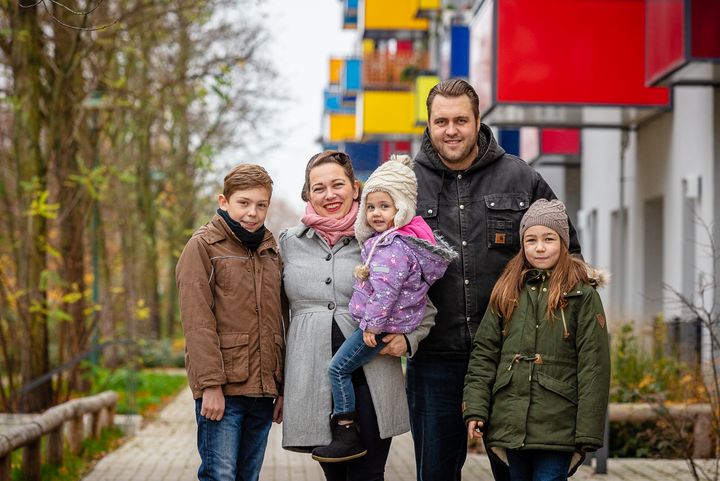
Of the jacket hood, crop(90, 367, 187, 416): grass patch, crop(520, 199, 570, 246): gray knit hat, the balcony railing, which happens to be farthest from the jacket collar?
the balcony railing

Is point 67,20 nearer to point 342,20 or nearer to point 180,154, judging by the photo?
point 180,154

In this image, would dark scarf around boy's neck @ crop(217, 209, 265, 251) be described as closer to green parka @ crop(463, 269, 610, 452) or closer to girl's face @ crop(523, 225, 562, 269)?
green parka @ crop(463, 269, 610, 452)

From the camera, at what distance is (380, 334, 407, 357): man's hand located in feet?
17.5

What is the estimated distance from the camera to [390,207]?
5348mm

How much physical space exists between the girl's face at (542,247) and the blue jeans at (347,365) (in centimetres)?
74

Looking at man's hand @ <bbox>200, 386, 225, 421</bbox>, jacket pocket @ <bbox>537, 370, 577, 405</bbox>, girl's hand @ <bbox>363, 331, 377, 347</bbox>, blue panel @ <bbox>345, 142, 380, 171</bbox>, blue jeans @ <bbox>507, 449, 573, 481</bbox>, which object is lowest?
blue jeans @ <bbox>507, 449, 573, 481</bbox>

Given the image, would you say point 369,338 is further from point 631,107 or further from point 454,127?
point 631,107

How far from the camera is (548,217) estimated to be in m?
5.35

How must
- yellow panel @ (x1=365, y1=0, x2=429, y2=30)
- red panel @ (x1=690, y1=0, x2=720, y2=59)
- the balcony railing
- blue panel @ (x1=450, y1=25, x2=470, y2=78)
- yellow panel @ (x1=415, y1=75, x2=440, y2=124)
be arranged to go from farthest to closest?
yellow panel @ (x1=365, y1=0, x2=429, y2=30), the balcony railing, yellow panel @ (x1=415, y1=75, x2=440, y2=124), blue panel @ (x1=450, y1=25, x2=470, y2=78), red panel @ (x1=690, y1=0, x2=720, y2=59)

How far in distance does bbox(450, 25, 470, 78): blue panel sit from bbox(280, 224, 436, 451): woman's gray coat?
1413cm

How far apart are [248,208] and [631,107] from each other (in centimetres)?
912

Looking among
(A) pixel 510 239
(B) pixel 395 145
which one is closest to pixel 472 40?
(A) pixel 510 239

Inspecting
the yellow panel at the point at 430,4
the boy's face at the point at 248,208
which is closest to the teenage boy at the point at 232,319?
the boy's face at the point at 248,208

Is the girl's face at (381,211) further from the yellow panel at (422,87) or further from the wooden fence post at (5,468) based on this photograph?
the yellow panel at (422,87)
